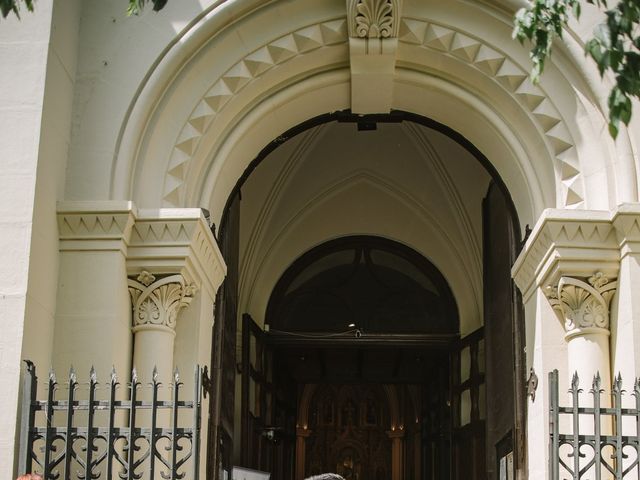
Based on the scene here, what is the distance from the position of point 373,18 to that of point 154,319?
2.57 meters

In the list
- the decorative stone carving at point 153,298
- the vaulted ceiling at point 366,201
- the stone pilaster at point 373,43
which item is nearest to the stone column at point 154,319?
the decorative stone carving at point 153,298

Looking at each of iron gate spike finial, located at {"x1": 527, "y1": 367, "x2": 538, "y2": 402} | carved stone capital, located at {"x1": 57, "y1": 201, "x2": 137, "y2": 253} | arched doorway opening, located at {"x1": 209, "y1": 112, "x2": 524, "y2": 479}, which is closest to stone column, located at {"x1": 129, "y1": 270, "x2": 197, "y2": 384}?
carved stone capital, located at {"x1": 57, "y1": 201, "x2": 137, "y2": 253}

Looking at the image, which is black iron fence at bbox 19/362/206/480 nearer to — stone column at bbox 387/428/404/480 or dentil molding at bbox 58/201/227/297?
dentil molding at bbox 58/201/227/297

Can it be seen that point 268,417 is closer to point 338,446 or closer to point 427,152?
point 427,152

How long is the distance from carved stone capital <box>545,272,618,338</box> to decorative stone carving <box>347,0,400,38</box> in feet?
6.94

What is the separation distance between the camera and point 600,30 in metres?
5.20

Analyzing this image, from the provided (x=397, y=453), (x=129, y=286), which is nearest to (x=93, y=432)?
(x=129, y=286)

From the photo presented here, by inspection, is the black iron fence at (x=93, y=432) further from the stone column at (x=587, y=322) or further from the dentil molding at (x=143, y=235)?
the stone column at (x=587, y=322)

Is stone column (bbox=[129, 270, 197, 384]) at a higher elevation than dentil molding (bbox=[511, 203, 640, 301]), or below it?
below

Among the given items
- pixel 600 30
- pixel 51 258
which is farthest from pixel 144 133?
pixel 600 30

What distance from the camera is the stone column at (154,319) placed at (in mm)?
7961

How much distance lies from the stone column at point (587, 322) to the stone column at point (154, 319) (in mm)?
2582

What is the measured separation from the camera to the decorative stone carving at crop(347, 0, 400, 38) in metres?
8.34

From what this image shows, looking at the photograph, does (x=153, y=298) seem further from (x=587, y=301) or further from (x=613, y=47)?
(x=613, y=47)
